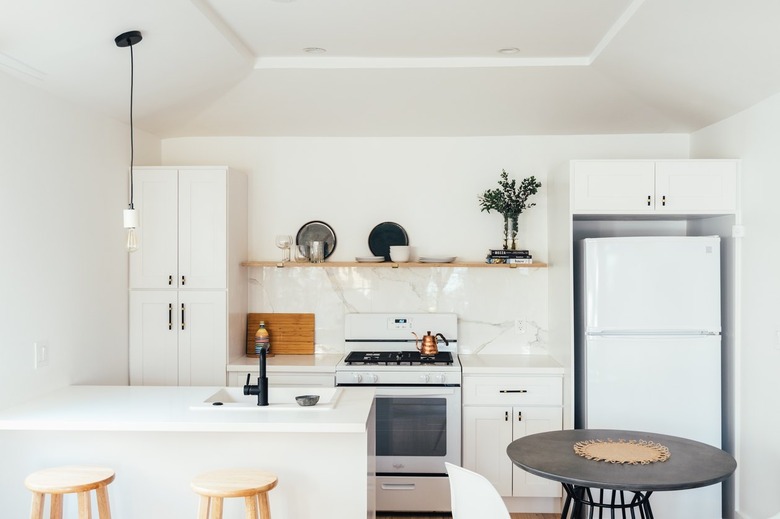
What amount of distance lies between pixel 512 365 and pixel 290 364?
1379 millimetres

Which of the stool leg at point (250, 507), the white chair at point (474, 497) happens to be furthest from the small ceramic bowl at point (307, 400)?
the white chair at point (474, 497)

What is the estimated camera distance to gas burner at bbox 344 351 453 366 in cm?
432

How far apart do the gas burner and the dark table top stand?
Result: 1.39 metres

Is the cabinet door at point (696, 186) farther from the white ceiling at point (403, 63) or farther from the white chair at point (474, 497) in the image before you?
the white chair at point (474, 497)

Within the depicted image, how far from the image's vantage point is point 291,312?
4871 mm

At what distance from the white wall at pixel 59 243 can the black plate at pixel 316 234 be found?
46.2 inches

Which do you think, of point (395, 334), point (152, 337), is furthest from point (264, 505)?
point (395, 334)

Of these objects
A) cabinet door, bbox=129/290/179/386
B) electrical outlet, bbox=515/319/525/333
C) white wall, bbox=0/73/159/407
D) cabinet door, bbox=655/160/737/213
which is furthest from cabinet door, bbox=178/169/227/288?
cabinet door, bbox=655/160/737/213

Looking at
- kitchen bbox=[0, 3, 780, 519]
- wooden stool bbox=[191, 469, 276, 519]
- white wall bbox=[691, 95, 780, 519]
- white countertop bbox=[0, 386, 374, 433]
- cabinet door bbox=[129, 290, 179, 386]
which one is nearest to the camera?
wooden stool bbox=[191, 469, 276, 519]

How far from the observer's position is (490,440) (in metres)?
4.23

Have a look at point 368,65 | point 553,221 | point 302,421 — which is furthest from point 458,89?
point 302,421

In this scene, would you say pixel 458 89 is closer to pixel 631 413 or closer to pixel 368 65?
pixel 368 65

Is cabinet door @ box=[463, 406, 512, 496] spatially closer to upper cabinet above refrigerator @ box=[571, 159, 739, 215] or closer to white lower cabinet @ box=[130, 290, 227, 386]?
upper cabinet above refrigerator @ box=[571, 159, 739, 215]

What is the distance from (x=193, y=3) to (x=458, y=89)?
1686mm
